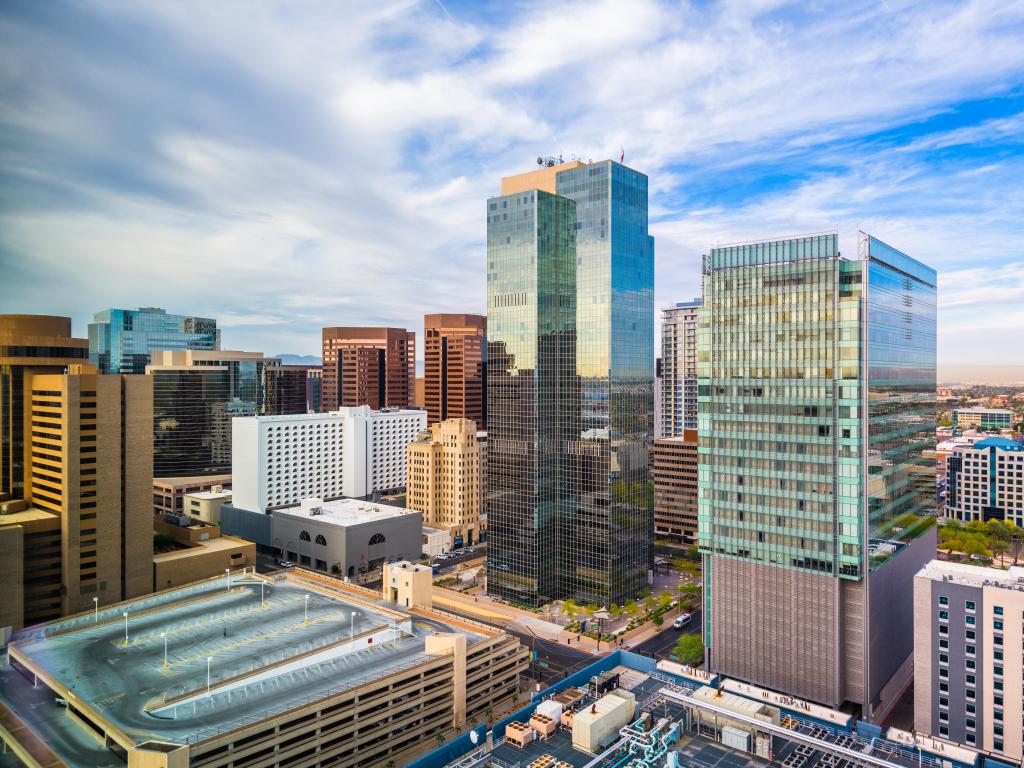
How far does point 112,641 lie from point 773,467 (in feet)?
144

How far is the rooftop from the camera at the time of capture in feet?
122

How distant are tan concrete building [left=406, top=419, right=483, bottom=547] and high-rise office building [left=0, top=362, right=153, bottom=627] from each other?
39.0 metres

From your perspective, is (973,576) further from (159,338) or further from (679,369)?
(159,338)

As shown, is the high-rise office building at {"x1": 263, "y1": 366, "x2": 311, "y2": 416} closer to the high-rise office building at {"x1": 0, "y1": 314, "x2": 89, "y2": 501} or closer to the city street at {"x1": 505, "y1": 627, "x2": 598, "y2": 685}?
the high-rise office building at {"x1": 0, "y1": 314, "x2": 89, "y2": 501}

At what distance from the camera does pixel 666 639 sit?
56.9 meters

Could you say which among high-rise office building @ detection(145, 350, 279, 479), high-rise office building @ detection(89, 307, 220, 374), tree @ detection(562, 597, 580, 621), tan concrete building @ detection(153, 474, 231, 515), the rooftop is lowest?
tree @ detection(562, 597, 580, 621)

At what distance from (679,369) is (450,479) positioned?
5698 cm

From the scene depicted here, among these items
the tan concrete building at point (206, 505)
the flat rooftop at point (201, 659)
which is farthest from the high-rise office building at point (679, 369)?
the flat rooftop at point (201, 659)

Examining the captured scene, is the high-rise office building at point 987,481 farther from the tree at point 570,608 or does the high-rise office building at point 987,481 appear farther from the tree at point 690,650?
the tree at point 570,608

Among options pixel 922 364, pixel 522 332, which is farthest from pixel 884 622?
pixel 522 332

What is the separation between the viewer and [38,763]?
28391 mm

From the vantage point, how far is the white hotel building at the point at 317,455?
9100 centimetres

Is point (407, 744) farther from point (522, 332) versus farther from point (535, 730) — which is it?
point (522, 332)

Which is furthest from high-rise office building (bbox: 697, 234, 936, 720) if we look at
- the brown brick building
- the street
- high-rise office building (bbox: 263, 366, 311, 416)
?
high-rise office building (bbox: 263, 366, 311, 416)
